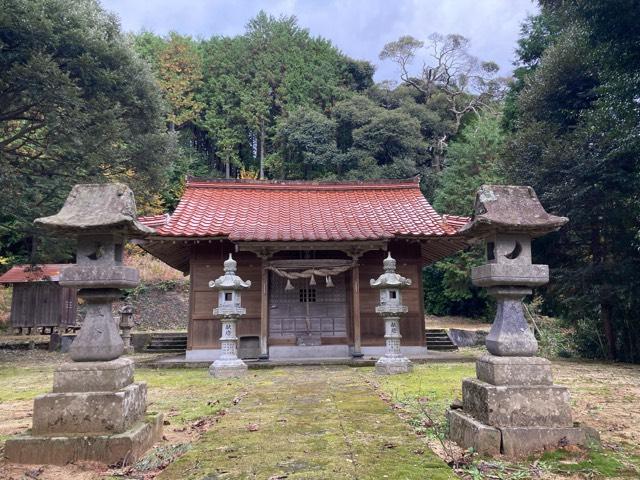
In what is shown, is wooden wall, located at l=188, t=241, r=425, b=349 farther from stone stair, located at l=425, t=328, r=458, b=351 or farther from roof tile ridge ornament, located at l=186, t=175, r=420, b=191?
roof tile ridge ornament, located at l=186, t=175, r=420, b=191

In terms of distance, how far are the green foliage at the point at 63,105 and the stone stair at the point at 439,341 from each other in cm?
1181

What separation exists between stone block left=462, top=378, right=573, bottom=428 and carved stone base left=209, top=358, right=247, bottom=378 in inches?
255

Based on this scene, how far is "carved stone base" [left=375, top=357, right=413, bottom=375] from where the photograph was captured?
9.34 m

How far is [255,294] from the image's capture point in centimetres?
1236

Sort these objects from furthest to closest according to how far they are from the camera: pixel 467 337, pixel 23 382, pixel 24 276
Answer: pixel 24 276 < pixel 467 337 < pixel 23 382

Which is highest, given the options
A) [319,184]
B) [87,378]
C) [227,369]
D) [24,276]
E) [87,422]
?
[319,184]

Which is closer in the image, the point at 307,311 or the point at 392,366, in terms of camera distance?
the point at 392,366

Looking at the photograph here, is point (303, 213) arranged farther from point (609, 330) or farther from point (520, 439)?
point (520, 439)

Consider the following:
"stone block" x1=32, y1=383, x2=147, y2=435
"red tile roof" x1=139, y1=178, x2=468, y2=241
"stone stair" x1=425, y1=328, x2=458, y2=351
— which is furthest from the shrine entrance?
"stone block" x1=32, y1=383, x2=147, y2=435

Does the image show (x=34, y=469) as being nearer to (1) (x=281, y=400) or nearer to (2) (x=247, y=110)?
(1) (x=281, y=400)

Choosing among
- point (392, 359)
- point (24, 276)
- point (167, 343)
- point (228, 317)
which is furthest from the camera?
point (24, 276)

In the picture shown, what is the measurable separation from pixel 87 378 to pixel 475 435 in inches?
132

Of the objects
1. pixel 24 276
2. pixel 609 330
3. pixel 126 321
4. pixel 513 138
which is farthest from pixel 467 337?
pixel 24 276

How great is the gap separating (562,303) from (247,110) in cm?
2801
